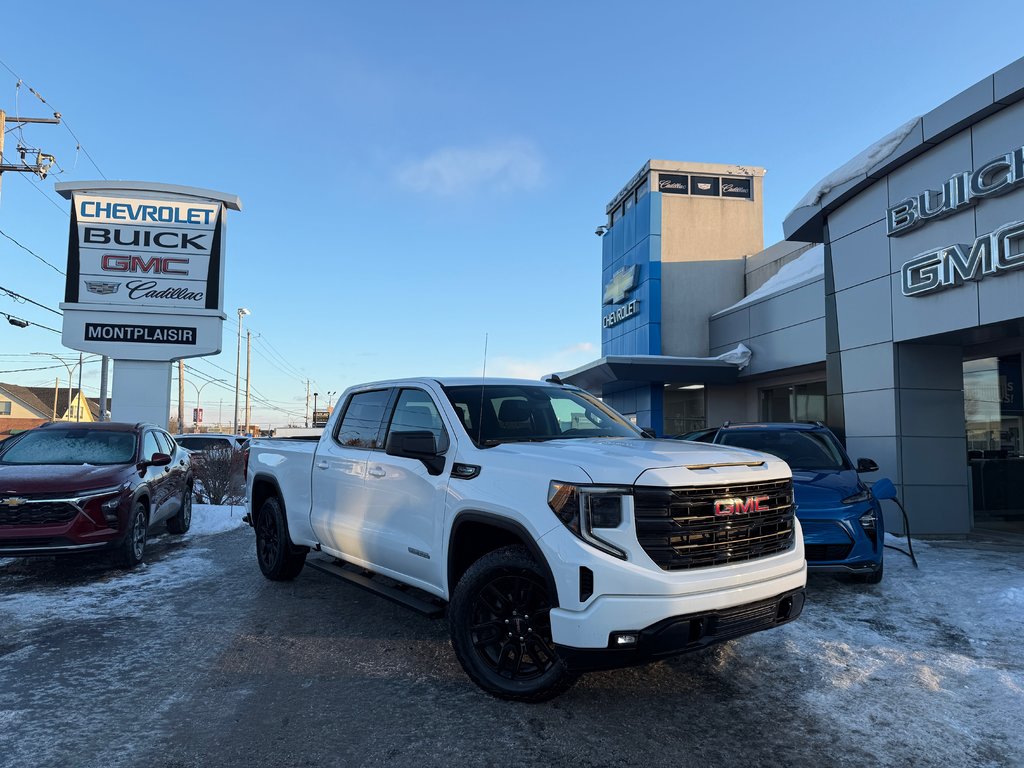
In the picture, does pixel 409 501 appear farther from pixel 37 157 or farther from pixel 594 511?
pixel 37 157

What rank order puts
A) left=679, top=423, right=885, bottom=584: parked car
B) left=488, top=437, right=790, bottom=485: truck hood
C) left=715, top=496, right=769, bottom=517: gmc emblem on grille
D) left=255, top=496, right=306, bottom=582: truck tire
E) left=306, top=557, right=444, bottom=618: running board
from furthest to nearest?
left=255, top=496, right=306, bottom=582: truck tire < left=679, top=423, right=885, bottom=584: parked car < left=306, top=557, right=444, bottom=618: running board < left=715, top=496, right=769, bottom=517: gmc emblem on grille < left=488, top=437, right=790, bottom=485: truck hood

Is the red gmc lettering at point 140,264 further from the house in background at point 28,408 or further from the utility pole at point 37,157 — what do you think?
the house in background at point 28,408

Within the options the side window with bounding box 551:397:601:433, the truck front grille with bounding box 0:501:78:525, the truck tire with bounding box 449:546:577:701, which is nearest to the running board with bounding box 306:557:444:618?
the truck tire with bounding box 449:546:577:701

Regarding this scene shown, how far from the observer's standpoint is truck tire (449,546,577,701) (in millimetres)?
3654

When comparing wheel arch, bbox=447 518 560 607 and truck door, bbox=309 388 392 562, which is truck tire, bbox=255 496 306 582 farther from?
wheel arch, bbox=447 518 560 607

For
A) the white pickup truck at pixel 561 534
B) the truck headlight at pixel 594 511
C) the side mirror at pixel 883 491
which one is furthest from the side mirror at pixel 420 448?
the side mirror at pixel 883 491

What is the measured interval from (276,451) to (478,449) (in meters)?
3.40

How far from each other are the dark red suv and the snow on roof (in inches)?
563

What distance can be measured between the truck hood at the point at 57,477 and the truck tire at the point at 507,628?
5.08 meters

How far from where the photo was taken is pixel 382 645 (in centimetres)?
491

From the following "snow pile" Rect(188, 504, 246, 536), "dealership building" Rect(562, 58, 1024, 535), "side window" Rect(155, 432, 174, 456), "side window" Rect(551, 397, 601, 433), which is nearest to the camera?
"side window" Rect(551, 397, 601, 433)

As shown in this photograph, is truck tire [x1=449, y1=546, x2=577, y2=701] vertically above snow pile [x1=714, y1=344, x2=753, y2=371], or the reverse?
snow pile [x1=714, y1=344, x2=753, y2=371]

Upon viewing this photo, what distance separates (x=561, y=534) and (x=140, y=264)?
646 inches

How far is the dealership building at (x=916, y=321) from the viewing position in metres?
8.98
